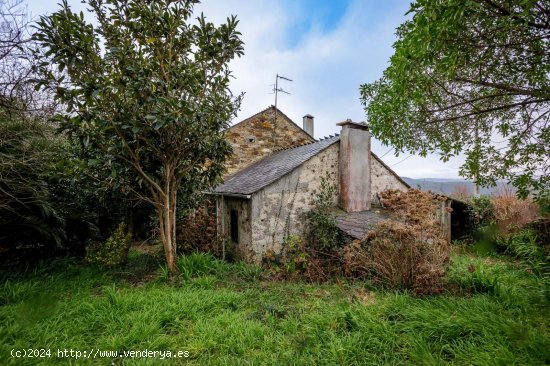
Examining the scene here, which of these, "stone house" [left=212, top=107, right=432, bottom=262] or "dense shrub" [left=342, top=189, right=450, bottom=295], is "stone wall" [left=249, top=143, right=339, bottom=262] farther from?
"dense shrub" [left=342, top=189, right=450, bottom=295]

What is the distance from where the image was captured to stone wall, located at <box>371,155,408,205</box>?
10383 millimetres

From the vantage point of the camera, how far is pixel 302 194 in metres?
8.78

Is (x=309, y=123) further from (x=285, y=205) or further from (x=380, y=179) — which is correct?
(x=285, y=205)

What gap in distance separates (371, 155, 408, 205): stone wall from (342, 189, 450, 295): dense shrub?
4.04 m

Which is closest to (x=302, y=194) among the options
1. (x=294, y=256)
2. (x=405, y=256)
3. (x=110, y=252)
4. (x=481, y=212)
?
(x=294, y=256)

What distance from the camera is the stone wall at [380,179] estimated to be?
10383 millimetres

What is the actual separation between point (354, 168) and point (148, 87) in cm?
735

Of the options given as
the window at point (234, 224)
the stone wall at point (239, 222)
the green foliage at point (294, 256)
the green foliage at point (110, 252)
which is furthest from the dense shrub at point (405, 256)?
the green foliage at point (110, 252)

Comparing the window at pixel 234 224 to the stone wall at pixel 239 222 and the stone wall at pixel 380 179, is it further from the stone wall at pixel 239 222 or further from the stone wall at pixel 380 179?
A: the stone wall at pixel 380 179

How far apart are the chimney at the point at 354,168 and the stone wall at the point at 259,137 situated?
5947 millimetres

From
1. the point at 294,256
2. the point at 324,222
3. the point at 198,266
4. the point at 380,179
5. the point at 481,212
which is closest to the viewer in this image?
the point at 198,266

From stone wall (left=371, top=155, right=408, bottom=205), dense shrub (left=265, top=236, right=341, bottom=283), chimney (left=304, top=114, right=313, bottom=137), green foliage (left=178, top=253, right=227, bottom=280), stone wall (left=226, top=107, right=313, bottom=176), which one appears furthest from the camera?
chimney (left=304, top=114, right=313, bottom=137)

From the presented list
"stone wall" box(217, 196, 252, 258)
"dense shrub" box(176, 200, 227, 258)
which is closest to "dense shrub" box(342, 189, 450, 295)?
"stone wall" box(217, 196, 252, 258)

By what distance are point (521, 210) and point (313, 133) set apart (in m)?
11.8
